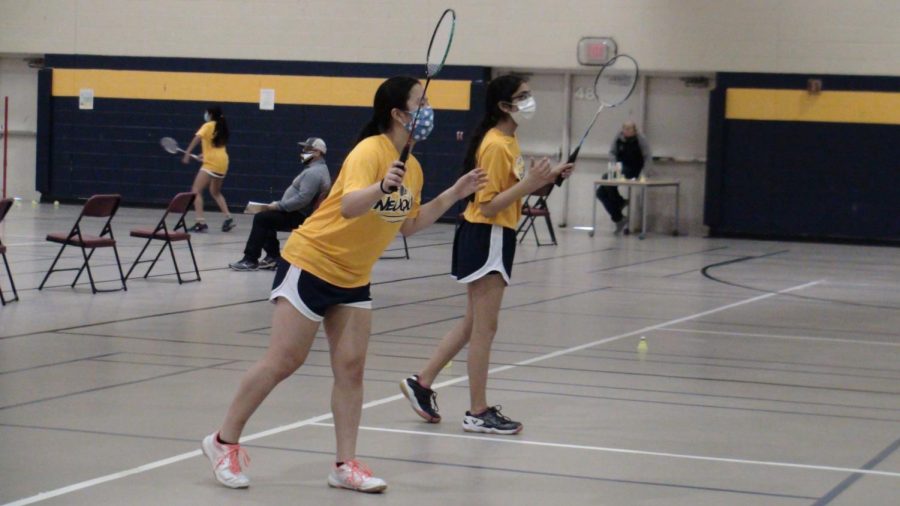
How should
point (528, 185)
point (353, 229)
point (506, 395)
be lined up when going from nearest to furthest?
point (353, 229) < point (528, 185) < point (506, 395)

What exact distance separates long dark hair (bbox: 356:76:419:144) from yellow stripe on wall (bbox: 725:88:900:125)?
1669 centimetres

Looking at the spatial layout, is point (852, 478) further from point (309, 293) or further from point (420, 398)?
point (309, 293)

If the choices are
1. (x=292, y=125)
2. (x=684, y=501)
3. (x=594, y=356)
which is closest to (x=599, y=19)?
(x=292, y=125)

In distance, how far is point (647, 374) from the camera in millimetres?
8750

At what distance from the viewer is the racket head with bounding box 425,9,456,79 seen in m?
5.89

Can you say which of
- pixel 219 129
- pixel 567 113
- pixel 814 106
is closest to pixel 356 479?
pixel 219 129

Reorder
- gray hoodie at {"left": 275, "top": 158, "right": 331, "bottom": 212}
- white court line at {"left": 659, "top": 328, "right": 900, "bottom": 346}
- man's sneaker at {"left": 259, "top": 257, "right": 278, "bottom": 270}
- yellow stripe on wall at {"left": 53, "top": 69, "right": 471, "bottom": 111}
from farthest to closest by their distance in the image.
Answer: yellow stripe on wall at {"left": 53, "top": 69, "right": 471, "bottom": 111} < man's sneaker at {"left": 259, "top": 257, "right": 278, "bottom": 270} < gray hoodie at {"left": 275, "top": 158, "right": 331, "bottom": 212} < white court line at {"left": 659, "top": 328, "right": 900, "bottom": 346}

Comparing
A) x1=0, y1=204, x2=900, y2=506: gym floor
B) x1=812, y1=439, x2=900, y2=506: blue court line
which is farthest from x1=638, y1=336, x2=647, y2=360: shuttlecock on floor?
x1=812, y1=439, x2=900, y2=506: blue court line

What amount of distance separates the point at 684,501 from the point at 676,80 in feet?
57.2

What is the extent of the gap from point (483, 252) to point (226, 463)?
6.13 ft

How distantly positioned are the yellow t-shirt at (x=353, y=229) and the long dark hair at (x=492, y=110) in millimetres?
1314

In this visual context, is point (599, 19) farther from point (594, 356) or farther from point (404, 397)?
point (404, 397)

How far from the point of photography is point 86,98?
84.0ft

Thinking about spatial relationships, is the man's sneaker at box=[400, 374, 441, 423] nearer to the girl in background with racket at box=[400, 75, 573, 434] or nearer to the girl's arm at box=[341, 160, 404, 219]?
the girl in background with racket at box=[400, 75, 573, 434]
